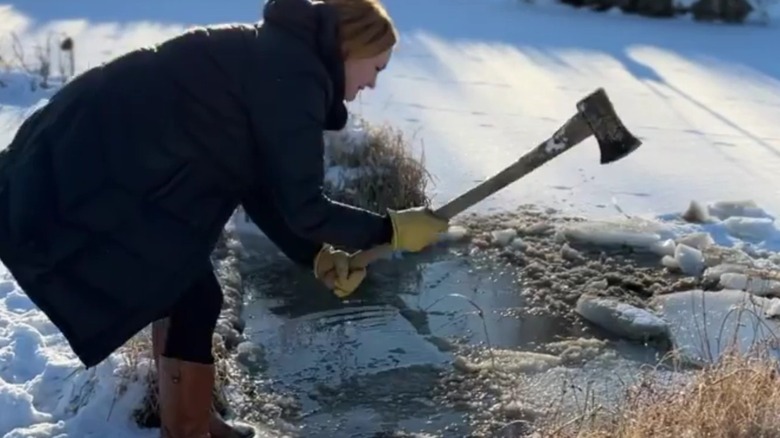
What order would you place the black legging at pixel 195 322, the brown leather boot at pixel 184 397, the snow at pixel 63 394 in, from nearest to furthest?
the black legging at pixel 195 322 < the brown leather boot at pixel 184 397 < the snow at pixel 63 394

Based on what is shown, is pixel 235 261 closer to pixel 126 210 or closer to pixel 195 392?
pixel 195 392

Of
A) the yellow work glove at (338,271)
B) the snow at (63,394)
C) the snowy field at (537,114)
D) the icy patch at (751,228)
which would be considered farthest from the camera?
the icy patch at (751,228)

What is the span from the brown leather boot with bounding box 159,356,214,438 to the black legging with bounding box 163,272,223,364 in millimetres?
25

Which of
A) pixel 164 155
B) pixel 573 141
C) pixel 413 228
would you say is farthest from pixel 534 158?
pixel 164 155

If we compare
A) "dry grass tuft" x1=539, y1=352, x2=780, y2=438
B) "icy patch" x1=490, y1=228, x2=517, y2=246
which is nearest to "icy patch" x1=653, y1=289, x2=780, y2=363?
"dry grass tuft" x1=539, y1=352, x2=780, y2=438

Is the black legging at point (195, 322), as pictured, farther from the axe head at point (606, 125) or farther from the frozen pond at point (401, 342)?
the axe head at point (606, 125)

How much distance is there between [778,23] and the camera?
1159 cm

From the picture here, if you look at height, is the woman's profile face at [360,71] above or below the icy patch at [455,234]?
above

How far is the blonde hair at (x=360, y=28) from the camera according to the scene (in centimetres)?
291

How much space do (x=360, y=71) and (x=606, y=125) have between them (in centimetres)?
96

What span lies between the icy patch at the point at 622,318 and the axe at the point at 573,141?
4.31 feet

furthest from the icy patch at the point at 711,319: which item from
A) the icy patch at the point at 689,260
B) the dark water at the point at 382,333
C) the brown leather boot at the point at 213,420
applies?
the brown leather boot at the point at 213,420

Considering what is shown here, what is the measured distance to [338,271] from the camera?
3.58m

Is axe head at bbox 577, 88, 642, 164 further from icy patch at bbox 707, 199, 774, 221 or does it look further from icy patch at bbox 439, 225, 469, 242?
icy patch at bbox 707, 199, 774, 221
